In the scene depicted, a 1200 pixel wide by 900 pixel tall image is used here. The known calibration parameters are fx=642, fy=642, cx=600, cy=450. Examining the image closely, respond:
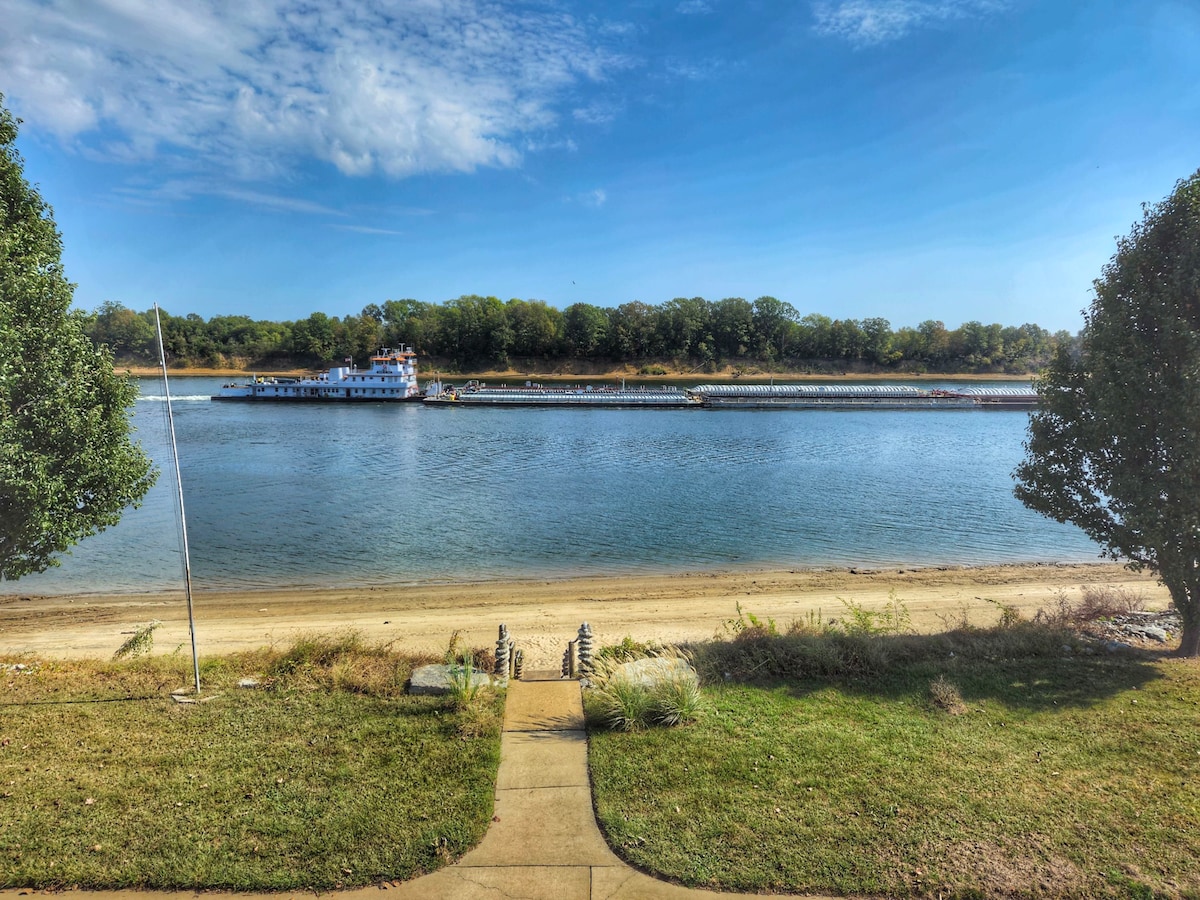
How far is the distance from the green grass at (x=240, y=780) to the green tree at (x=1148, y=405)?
9787 mm

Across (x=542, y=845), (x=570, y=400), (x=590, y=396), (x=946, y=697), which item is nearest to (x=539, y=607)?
(x=946, y=697)

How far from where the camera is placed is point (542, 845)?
219 inches

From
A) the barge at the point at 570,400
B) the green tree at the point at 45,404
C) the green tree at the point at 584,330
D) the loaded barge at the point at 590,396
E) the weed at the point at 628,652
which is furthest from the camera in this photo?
the green tree at the point at 584,330

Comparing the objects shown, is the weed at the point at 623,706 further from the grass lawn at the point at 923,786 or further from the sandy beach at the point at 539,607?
the sandy beach at the point at 539,607

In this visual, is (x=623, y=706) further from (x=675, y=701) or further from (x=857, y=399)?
(x=857, y=399)

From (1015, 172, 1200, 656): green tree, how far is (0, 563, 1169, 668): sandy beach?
4298mm

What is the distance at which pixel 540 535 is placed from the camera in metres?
24.5

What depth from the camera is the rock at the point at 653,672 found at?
7.91 meters

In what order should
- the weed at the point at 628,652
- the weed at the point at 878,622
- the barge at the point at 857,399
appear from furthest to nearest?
the barge at the point at 857,399 < the weed at the point at 878,622 < the weed at the point at 628,652

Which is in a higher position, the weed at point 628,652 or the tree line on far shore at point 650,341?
the tree line on far shore at point 650,341

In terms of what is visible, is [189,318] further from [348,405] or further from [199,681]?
[199,681]

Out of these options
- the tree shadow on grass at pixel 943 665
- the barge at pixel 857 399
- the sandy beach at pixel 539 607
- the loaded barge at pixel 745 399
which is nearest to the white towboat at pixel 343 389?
the loaded barge at pixel 745 399

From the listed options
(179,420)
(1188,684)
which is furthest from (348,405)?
(1188,684)

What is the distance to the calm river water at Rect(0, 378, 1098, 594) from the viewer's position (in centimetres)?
2128
